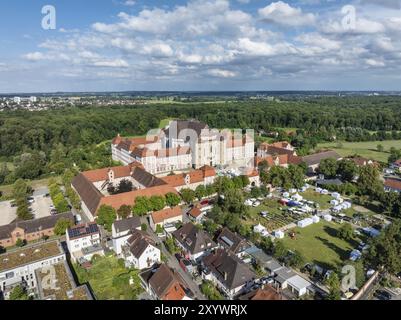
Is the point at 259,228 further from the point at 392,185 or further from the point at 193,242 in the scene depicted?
the point at 392,185

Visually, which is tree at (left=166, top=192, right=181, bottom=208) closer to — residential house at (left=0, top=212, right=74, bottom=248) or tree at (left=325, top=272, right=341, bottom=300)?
residential house at (left=0, top=212, right=74, bottom=248)

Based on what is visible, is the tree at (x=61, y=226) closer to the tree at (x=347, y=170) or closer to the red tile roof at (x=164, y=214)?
the red tile roof at (x=164, y=214)

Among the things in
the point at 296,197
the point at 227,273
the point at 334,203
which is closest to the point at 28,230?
the point at 227,273

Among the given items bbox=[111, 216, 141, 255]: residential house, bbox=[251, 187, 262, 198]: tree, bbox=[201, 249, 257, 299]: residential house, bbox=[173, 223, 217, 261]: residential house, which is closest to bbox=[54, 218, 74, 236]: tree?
bbox=[111, 216, 141, 255]: residential house

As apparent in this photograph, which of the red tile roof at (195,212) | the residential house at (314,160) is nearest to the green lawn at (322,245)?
the red tile roof at (195,212)

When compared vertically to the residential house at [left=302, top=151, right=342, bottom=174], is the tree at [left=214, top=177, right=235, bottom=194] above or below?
below
